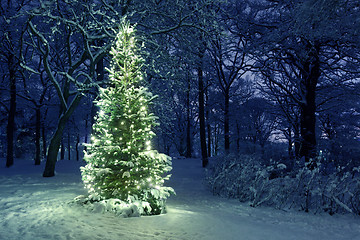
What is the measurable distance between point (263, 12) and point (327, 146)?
7.22 metres

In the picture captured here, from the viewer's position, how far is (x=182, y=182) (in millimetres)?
11648

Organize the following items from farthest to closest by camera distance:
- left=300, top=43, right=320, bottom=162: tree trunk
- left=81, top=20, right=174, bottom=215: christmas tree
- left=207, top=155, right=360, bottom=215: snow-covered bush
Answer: left=300, top=43, right=320, bottom=162: tree trunk < left=207, top=155, right=360, bottom=215: snow-covered bush < left=81, top=20, right=174, bottom=215: christmas tree

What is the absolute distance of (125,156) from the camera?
18.0ft

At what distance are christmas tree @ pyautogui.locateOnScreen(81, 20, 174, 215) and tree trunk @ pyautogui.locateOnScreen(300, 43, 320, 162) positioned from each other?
7882mm

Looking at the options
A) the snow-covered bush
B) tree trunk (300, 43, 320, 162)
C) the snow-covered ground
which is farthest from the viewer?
tree trunk (300, 43, 320, 162)

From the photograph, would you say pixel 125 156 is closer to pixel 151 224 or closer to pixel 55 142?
pixel 151 224

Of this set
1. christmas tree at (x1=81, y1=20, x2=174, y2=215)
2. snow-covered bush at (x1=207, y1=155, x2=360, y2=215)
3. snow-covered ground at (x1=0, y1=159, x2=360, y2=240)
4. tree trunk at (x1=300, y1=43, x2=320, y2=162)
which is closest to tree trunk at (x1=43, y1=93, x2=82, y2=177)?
snow-covered ground at (x1=0, y1=159, x2=360, y2=240)

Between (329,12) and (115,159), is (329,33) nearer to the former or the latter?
(329,12)

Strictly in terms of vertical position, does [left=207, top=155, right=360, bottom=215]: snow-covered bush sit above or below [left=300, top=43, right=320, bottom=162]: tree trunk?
below

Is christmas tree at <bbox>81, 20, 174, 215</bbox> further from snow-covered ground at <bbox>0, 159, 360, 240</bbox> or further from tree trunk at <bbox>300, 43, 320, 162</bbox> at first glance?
tree trunk at <bbox>300, 43, 320, 162</bbox>

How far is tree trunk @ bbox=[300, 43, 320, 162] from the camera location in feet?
35.5

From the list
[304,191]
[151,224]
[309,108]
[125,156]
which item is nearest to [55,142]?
[125,156]

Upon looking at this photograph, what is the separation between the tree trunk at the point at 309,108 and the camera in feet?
35.5

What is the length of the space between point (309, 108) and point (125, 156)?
9.21m
